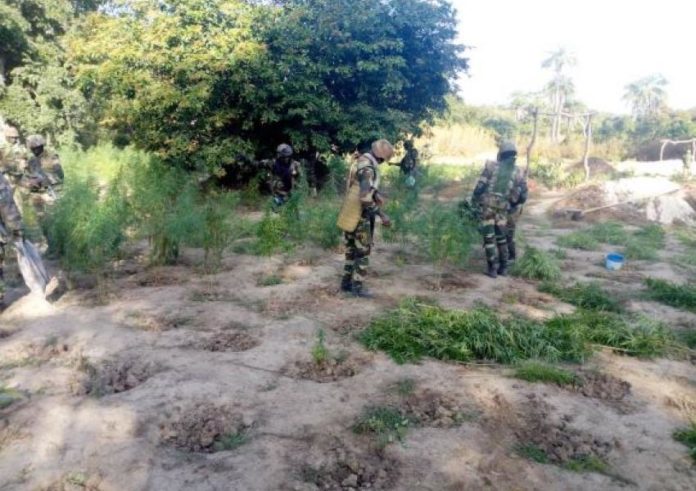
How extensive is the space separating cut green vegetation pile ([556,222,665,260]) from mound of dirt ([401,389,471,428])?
5.89m

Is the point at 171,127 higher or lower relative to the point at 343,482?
higher

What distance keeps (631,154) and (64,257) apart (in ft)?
79.8

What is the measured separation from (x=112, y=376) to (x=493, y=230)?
191 inches

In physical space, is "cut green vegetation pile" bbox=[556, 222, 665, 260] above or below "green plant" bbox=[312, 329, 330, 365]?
below

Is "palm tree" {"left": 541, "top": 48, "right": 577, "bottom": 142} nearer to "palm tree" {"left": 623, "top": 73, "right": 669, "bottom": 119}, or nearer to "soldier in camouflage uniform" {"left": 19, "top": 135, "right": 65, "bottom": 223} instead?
"palm tree" {"left": 623, "top": 73, "right": 669, "bottom": 119}

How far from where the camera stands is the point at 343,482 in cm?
293

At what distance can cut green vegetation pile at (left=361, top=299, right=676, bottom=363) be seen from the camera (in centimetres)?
446

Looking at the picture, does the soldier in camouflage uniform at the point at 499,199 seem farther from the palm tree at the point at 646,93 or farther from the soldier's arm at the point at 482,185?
the palm tree at the point at 646,93

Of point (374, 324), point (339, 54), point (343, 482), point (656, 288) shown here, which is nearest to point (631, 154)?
point (339, 54)

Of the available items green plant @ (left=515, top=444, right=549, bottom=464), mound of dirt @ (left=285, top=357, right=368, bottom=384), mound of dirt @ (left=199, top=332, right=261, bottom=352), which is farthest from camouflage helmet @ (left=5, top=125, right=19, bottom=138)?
green plant @ (left=515, top=444, right=549, bottom=464)

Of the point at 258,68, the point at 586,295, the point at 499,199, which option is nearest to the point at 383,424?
the point at 586,295

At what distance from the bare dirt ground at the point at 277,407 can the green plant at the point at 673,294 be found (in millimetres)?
243

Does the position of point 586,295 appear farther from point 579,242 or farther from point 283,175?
point 283,175

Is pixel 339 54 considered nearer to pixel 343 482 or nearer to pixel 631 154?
pixel 343 482
